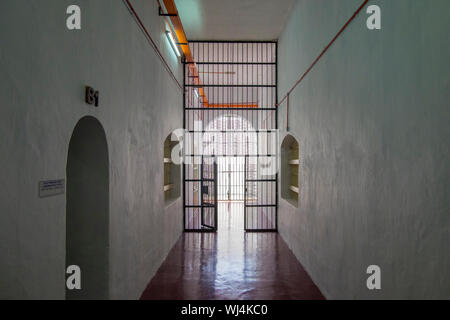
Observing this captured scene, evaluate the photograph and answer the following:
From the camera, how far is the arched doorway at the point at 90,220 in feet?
10.5

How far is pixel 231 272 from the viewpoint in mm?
5430

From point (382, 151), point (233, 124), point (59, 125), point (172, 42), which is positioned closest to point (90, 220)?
point (59, 125)

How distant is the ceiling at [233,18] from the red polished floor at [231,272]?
527 cm

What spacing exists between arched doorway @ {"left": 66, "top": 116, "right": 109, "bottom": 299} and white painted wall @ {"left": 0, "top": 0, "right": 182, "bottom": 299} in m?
0.11

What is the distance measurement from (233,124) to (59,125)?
1106 cm

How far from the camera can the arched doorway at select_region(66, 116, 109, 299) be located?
319 cm

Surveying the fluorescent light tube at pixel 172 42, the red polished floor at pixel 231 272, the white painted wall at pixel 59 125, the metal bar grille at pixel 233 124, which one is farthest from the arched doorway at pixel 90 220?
the fluorescent light tube at pixel 172 42

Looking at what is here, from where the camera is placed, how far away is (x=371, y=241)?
288 centimetres

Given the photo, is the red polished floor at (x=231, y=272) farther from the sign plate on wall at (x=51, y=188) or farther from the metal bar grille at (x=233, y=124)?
the sign plate on wall at (x=51, y=188)

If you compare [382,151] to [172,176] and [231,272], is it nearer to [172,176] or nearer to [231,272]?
[231,272]

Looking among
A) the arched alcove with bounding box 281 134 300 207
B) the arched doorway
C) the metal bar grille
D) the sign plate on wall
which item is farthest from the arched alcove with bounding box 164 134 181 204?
the sign plate on wall

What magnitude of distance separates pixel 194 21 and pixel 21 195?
6.78 meters

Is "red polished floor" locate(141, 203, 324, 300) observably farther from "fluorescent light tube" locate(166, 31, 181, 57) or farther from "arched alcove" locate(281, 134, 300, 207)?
"fluorescent light tube" locate(166, 31, 181, 57)
